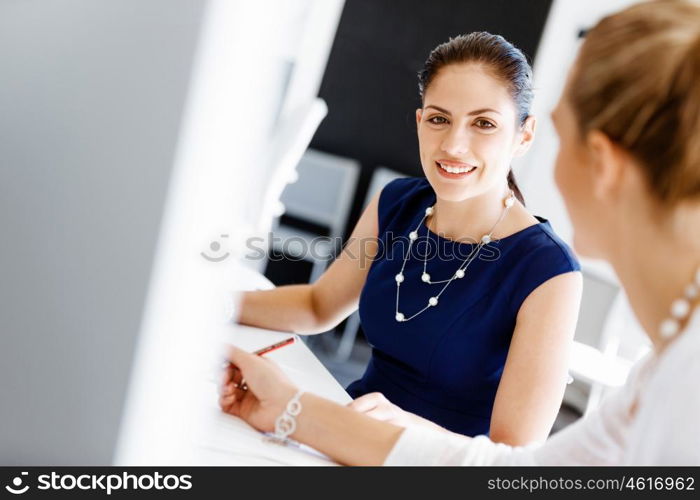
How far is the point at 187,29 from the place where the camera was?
23cm

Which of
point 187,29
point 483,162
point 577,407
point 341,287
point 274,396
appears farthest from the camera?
point 577,407

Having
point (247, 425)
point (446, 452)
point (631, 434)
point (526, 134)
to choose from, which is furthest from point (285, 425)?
point (526, 134)

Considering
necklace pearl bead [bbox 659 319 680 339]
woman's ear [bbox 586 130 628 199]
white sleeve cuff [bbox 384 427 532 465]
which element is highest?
woman's ear [bbox 586 130 628 199]

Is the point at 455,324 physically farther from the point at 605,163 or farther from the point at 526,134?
the point at 605,163

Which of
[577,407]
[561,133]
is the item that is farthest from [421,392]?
[577,407]

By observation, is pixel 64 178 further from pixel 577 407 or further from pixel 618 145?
pixel 577 407

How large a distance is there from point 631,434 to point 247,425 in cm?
32

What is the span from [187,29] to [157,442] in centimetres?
15

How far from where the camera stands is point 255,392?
61cm

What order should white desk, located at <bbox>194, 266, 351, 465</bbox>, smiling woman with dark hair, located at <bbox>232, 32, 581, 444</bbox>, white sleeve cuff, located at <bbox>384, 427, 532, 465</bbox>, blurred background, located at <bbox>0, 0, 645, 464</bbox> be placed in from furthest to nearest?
smiling woman with dark hair, located at <bbox>232, 32, 581, 444</bbox>
white sleeve cuff, located at <bbox>384, 427, 532, 465</bbox>
white desk, located at <bbox>194, 266, 351, 465</bbox>
blurred background, located at <bbox>0, 0, 645, 464</bbox>

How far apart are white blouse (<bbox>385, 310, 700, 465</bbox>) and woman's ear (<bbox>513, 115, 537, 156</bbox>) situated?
1.39 ft

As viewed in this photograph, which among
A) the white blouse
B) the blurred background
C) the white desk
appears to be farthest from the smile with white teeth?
the blurred background

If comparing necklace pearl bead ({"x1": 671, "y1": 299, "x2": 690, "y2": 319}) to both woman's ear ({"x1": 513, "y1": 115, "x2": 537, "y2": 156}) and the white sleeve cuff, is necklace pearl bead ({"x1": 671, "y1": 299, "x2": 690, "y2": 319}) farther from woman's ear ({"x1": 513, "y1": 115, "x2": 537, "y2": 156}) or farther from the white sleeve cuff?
woman's ear ({"x1": 513, "y1": 115, "x2": 537, "y2": 156})

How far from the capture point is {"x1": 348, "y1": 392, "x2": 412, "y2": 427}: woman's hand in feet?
2.18
